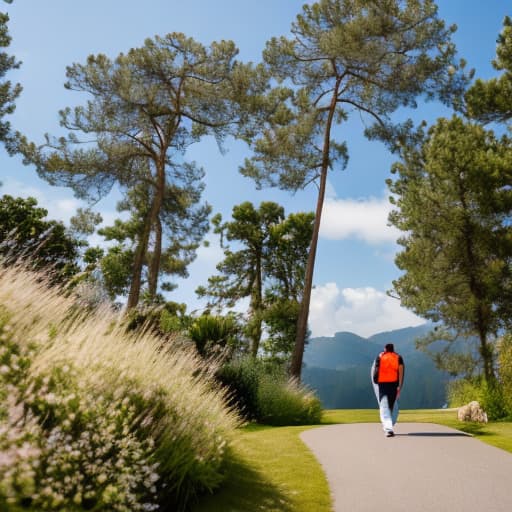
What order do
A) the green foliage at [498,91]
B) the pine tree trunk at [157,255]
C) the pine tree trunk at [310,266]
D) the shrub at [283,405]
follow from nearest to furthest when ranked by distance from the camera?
the shrub at [283,405]
the pine tree trunk at [310,266]
the green foliage at [498,91]
the pine tree trunk at [157,255]

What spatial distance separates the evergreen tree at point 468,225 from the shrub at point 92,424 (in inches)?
529

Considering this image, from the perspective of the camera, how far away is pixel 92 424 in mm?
3432

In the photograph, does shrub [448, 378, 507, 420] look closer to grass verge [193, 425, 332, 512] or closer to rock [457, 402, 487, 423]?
rock [457, 402, 487, 423]

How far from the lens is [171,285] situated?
107ft

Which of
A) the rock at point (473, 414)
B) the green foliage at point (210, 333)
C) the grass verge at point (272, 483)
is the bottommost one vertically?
the grass verge at point (272, 483)

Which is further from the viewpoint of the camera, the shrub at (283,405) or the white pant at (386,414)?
the shrub at (283,405)

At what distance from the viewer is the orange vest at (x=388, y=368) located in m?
8.94

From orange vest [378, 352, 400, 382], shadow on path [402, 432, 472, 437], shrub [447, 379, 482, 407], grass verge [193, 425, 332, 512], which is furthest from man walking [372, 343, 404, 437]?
shrub [447, 379, 482, 407]

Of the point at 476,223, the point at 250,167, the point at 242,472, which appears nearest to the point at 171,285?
the point at 250,167

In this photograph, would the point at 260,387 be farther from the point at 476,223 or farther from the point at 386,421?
the point at 476,223

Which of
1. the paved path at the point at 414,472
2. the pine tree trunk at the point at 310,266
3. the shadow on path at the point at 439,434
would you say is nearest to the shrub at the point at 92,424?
the paved path at the point at 414,472

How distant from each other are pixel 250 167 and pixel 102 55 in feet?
23.5

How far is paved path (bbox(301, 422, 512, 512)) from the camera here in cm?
458

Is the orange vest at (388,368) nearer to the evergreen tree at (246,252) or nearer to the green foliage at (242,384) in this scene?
the green foliage at (242,384)
